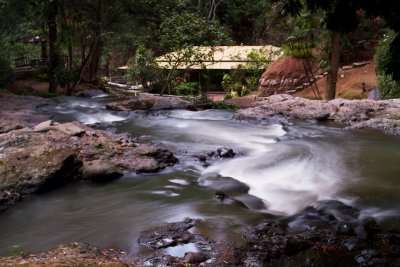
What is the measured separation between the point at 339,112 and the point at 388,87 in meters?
2.98

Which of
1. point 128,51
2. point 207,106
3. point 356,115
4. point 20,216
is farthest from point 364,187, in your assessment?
point 128,51

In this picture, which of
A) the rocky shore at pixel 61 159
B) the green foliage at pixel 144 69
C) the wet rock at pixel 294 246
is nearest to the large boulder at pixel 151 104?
the green foliage at pixel 144 69

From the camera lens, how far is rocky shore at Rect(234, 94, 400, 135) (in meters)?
14.1

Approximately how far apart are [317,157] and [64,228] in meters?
6.64

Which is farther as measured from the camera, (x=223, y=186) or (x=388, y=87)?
(x=388, y=87)

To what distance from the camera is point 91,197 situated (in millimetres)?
7738

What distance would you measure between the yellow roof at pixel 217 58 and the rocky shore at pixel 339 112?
6870 millimetres

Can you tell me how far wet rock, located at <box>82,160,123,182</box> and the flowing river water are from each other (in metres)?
0.22

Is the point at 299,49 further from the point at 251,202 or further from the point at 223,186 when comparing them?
the point at 251,202

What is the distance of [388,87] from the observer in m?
17.0

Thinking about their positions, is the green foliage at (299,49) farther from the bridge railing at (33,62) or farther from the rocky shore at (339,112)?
the bridge railing at (33,62)

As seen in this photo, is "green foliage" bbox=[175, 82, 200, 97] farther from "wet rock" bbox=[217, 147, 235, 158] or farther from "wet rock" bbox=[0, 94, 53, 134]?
"wet rock" bbox=[217, 147, 235, 158]

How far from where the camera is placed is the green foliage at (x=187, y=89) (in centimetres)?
2357

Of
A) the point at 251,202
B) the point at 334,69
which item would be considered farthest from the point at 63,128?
the point at 334,69
